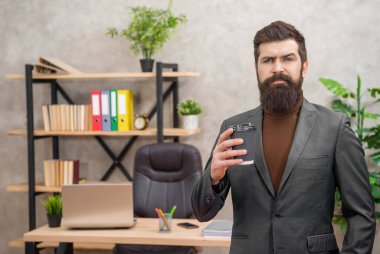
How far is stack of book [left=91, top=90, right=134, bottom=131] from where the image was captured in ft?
13.6

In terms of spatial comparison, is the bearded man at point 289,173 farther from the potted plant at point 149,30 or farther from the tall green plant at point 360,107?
the potted plant at point 149,30

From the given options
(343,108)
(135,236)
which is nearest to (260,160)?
(135,236)

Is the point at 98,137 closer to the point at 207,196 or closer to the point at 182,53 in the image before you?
the point at 182,53

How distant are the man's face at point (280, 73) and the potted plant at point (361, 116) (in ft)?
7.25

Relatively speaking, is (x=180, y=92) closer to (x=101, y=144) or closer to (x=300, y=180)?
(x=101, y=144)

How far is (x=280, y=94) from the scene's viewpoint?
1.65 metres

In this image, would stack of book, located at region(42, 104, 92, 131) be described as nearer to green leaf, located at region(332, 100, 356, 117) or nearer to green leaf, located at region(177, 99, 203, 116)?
green leaf, located at region(177, 99, 203, 116)

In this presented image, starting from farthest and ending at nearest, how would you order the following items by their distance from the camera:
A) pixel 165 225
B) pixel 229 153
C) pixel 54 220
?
pixel 54 220 < pixel 165 225 < pixel 229 153

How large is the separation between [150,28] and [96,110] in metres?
0.78

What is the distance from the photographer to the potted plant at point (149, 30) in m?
4.07

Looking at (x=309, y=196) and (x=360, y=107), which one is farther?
(x=360, y=107)

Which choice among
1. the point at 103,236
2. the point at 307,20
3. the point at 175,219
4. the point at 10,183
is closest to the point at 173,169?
the point at 175,219

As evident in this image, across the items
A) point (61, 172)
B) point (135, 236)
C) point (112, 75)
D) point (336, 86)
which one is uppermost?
point (112, 75)

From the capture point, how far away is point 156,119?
173 inches
